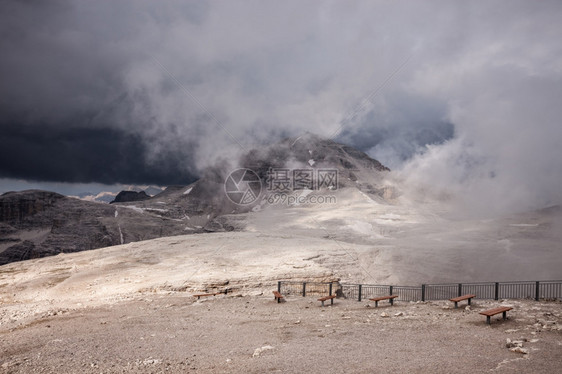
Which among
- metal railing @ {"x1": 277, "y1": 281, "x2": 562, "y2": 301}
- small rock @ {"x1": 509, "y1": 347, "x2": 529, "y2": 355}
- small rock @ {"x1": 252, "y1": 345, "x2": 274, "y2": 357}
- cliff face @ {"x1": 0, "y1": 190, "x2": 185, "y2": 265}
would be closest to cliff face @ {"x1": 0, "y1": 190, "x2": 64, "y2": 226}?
cliff face @ {"x1": 0, "y1": 190, "x2": 185, "y2": 265}

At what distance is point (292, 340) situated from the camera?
37.3 ft

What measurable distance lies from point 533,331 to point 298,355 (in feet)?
24.9

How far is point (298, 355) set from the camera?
9.52m

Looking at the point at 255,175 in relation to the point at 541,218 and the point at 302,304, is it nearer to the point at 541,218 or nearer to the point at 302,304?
the point at 541,218

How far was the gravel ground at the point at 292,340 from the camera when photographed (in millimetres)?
8617

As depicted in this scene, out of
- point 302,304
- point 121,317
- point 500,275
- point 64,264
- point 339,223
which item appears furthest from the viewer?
point 339,223

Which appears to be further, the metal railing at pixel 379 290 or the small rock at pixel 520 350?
the metal railing at pixel 379 290

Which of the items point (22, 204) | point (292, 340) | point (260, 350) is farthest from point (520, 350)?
point (22, 204)

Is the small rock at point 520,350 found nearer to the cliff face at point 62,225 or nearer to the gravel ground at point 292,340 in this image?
the gravel ground at point 292,340

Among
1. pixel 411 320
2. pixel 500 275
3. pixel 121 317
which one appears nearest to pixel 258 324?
pixel 411 320

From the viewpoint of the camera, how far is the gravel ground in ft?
28.3

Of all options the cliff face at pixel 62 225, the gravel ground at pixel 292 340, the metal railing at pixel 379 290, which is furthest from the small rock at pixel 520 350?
the cliff face at pixel 62 225

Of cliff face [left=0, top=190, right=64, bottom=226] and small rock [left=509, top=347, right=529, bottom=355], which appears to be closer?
small rock [left=509, top=347, right=529, bottom=355]

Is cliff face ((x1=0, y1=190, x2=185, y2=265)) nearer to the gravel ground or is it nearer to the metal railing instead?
the metal railing
